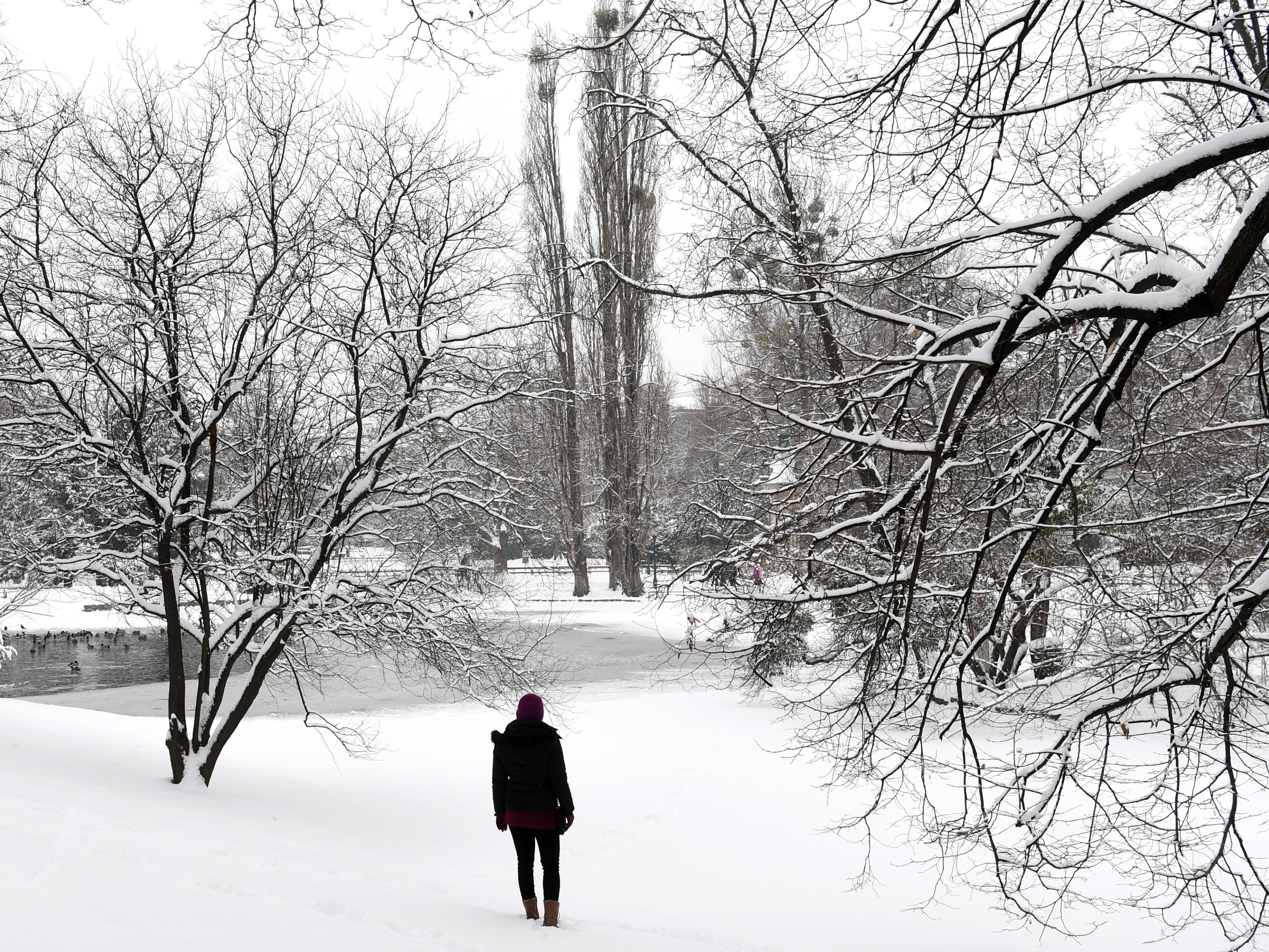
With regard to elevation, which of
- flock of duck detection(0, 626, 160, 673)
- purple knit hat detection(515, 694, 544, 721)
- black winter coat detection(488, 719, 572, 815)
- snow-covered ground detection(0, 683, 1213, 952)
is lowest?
snow-covered ground detection(0, 683, 1213, 952)

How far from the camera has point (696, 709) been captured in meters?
15.8

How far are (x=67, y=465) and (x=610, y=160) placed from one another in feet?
19.9

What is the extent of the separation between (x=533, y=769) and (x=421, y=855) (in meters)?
3.13

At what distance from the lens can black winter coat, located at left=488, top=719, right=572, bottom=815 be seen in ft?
20.4

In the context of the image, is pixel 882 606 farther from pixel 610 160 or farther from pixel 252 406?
pixel 252 406

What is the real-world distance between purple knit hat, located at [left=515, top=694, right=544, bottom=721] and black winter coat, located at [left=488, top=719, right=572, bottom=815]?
0.15 ft

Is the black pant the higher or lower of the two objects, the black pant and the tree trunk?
the lower

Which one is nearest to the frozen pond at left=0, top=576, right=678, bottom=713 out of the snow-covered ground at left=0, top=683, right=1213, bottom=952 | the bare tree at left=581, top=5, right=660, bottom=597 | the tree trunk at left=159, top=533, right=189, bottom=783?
the tree trunk at left=159, top=533, right=189, bottom=783

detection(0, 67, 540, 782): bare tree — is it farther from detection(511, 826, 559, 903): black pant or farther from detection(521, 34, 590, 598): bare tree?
detection(521, 34, 590, 598): bare tree

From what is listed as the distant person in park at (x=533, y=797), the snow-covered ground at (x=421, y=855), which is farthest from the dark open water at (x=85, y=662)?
the distant person in park at (x=533, y=797)

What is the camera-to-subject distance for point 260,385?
408 inches

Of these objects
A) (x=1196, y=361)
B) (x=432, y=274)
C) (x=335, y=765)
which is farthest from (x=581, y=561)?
(x=1196, y=361)

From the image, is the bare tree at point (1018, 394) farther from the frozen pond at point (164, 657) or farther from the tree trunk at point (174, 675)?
the tree trunk at point (174, 675)

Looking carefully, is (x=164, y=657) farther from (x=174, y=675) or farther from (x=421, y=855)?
(x=421, y=855)
